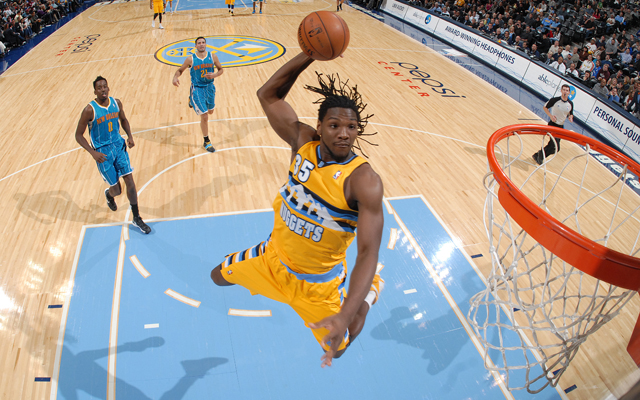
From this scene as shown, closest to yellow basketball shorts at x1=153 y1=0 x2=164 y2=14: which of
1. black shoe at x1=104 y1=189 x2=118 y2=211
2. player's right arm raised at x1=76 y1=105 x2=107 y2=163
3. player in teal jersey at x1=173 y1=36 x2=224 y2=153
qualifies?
player in teal jersey at x1=173 y1=36 x2=224 y2=153

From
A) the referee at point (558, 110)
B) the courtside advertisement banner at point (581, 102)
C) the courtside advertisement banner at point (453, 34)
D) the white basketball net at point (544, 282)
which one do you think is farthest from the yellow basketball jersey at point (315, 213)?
the courtside advertisement banner at point (453, 34)

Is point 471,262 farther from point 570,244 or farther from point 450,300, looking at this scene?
point 570,244

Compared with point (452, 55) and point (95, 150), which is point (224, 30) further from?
point (95, 150)

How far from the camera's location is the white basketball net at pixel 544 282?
3461mm

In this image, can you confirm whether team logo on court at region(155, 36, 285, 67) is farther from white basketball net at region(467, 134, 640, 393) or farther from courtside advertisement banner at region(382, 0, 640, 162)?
white basketball net at region(467, 134, 640, 393)

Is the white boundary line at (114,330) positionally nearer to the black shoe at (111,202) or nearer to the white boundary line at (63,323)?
the white boundary line at (63,323)

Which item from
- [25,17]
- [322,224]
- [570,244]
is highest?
[570,244]

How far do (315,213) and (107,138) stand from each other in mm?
3767

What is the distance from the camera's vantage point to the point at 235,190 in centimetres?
673

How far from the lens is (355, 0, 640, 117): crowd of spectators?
10.8 m

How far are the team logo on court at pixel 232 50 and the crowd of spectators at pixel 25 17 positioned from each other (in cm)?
541

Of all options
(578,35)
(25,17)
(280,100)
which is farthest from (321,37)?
(25,17)

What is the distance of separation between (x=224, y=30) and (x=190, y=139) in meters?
9.66

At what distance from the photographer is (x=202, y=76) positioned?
7.38m
